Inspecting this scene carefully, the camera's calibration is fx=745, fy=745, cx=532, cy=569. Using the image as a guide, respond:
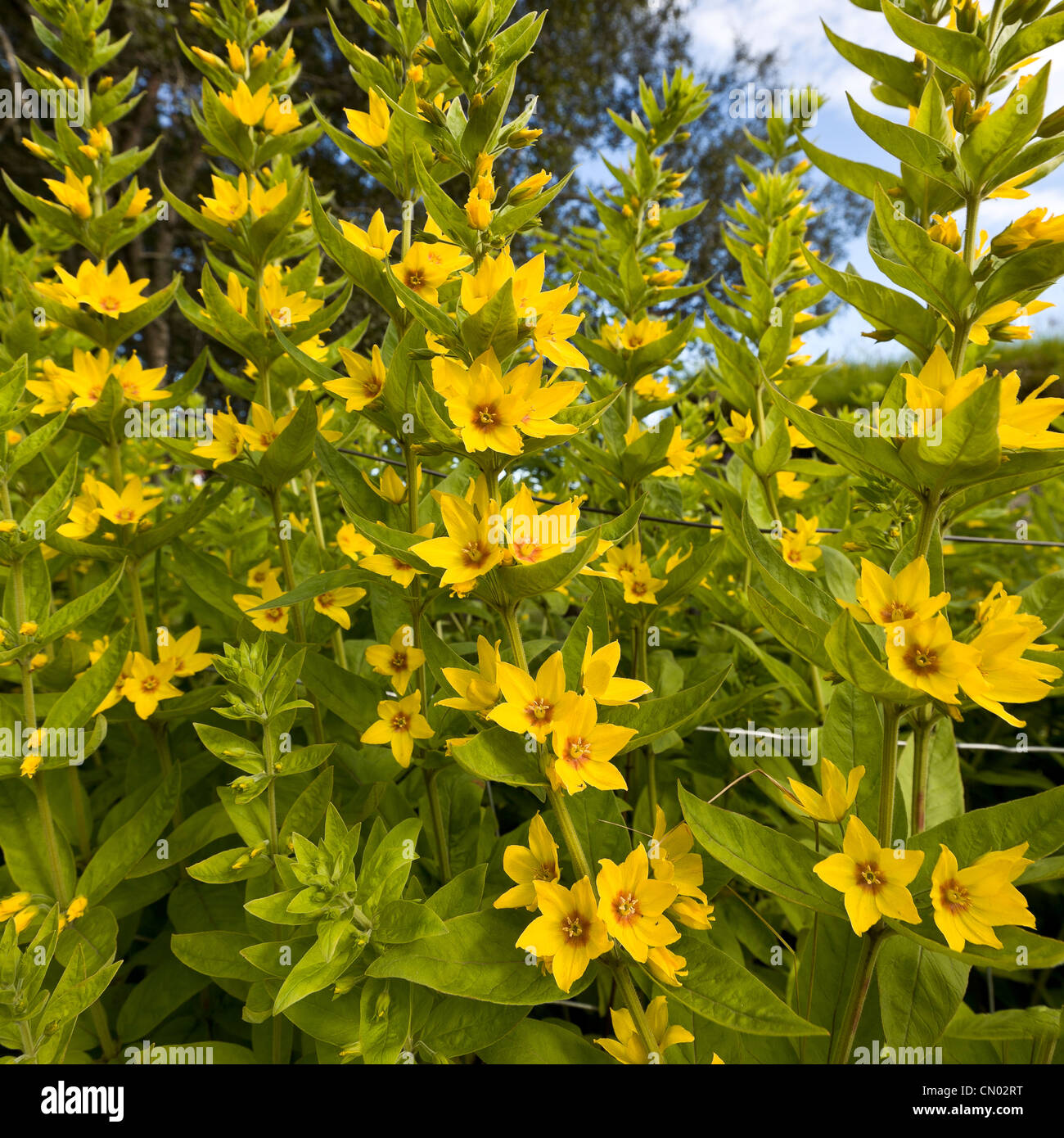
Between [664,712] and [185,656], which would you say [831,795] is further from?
[185,656]

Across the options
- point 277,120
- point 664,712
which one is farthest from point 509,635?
point 277,120

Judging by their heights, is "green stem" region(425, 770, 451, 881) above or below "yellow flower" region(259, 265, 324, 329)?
below

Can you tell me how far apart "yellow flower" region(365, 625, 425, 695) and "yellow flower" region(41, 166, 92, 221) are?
1.13 m

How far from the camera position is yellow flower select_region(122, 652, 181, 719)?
4.45 ft

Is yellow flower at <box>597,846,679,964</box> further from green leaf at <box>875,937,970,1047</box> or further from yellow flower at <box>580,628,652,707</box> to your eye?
green leaf at <box>875,937,970,1047</box>

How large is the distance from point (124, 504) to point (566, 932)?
114cm

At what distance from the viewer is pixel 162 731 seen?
1.49m

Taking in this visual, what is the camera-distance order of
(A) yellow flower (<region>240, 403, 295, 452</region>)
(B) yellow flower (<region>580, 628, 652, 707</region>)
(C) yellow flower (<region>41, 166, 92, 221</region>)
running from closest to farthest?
(B) yellow flower (<region>580, 628, 652, 707</region>) < (A) yellow flower (<region>240, 403, 295, 452</region>) < (C) yellow flower (<region>41, 166, 92, 221</region>)

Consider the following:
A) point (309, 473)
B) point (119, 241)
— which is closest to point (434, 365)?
point (309, 473)

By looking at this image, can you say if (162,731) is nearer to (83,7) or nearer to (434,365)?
(434,365)

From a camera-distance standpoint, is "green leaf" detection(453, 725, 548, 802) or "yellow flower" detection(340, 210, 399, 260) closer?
"green leaf" detection(453, 725, 548, 802)

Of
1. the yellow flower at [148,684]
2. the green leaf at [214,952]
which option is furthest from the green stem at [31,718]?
the green leaf at [214,952]

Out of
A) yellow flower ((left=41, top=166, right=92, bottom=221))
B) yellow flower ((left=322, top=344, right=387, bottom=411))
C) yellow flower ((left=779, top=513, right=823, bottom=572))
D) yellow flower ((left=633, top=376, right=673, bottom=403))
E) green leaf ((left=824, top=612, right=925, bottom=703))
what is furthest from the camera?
yellow flower ((left=633, top=376, right=673, bottom=403))

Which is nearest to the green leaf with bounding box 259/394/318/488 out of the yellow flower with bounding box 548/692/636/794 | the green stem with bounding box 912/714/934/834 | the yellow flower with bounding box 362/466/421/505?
the yellow flower with bounding box 362/466/421/505
